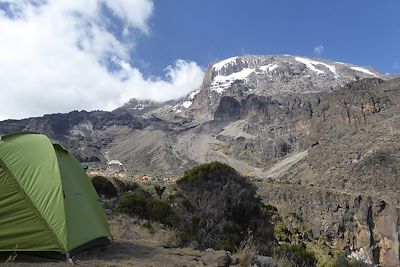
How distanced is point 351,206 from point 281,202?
992 centimetres

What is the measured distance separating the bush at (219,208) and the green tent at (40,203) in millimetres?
5606

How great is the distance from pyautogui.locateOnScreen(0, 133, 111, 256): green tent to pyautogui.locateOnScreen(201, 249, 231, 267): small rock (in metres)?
2.36

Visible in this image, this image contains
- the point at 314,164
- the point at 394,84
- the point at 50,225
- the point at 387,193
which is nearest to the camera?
the point at 50,225

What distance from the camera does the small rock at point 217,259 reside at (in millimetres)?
9070

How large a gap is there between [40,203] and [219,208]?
483 inches

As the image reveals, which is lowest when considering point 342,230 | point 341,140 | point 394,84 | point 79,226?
point 342,230

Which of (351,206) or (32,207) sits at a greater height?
(32,207)

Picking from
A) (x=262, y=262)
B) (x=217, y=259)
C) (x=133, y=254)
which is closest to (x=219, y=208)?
(x=262, y=262)

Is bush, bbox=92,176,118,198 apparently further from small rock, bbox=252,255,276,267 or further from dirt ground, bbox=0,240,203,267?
small rock, bbox=252,255,276,267

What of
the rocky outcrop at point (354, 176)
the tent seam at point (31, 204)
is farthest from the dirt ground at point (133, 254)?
the rocky outcrop at point (354, 176)

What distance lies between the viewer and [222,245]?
13664mm

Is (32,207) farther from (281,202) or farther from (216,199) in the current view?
(281,202)

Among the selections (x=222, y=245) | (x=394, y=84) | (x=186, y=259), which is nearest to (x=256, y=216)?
(x=222, y=245)

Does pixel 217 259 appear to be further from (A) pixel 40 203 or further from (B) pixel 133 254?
(A) pixel 40 203
